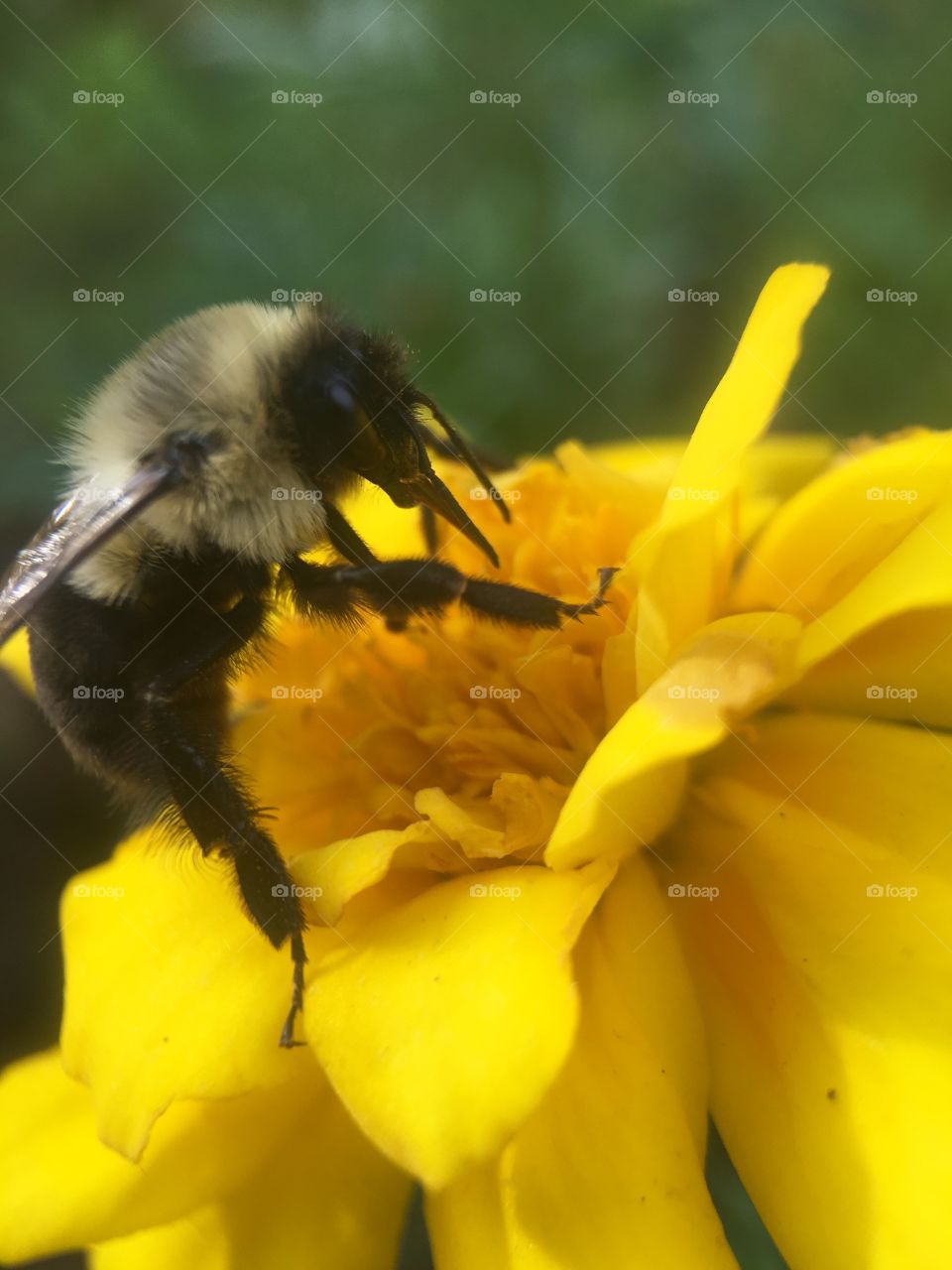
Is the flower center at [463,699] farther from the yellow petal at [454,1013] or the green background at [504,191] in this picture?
the green background at [504,191]

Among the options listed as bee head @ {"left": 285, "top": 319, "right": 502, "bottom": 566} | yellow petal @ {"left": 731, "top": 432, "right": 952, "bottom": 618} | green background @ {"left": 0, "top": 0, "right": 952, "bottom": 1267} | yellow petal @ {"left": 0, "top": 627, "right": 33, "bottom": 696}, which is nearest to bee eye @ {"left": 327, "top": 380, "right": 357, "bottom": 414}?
bee head @ {"left": 285, "top": 319, "right": 502, "bottom": 566}

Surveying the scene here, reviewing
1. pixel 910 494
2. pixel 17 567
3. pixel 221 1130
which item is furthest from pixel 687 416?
pixel 221 1130

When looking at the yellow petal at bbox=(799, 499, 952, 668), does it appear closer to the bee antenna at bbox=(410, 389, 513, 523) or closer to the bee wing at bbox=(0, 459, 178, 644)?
the bee antenna at bbox=(410, 389, 513, 523)

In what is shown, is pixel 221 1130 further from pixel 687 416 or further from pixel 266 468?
pixel 687 416

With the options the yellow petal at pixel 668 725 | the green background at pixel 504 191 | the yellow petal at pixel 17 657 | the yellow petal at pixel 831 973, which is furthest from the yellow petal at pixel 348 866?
the green background at pixel 504 191

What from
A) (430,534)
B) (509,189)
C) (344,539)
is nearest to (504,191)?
(509,189)

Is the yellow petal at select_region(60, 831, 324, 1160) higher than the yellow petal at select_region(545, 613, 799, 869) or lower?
lower
